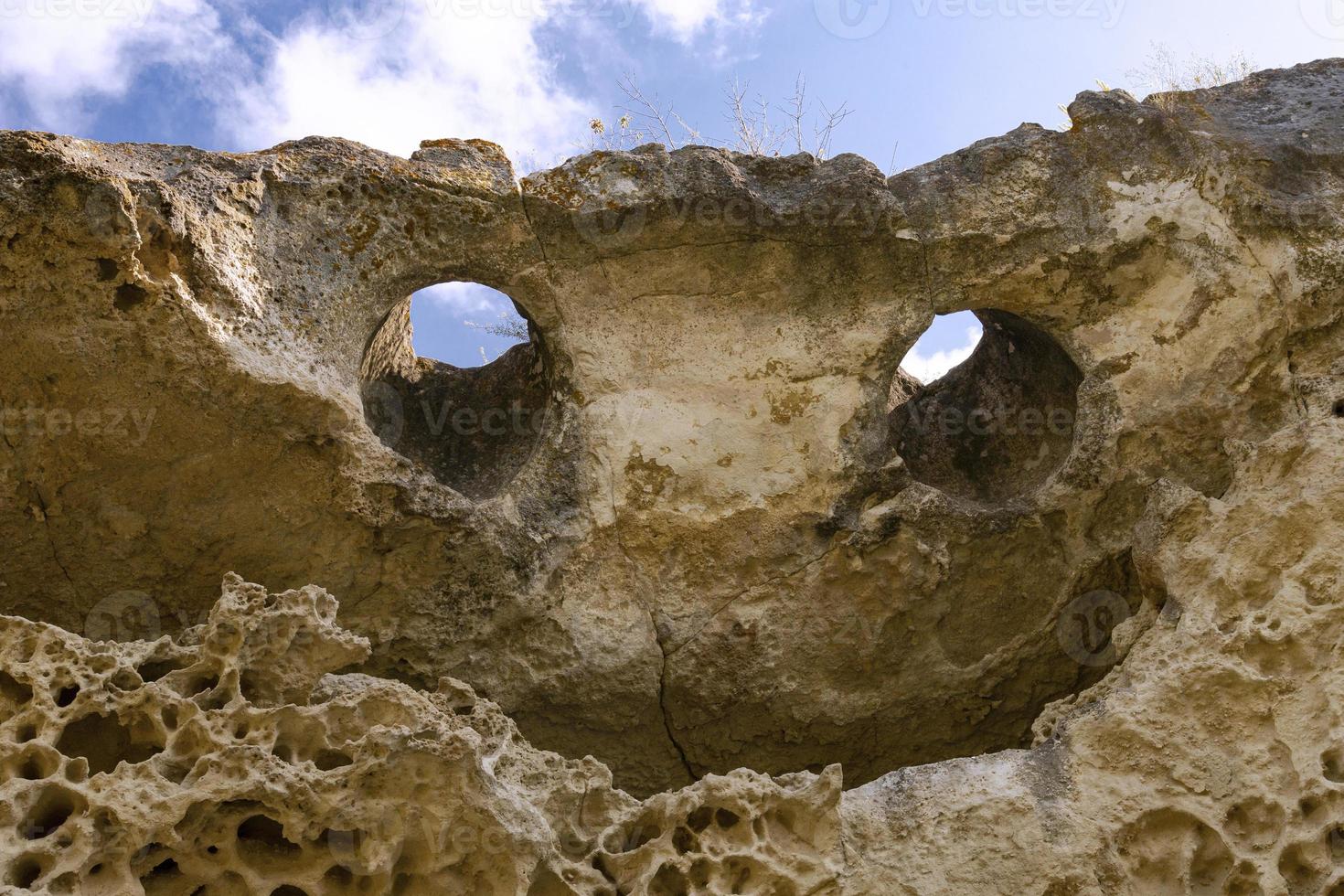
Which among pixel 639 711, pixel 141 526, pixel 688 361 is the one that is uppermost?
pixel 688 361

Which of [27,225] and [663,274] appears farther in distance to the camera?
[663,274]

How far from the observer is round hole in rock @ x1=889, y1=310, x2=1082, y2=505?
5.75 metres

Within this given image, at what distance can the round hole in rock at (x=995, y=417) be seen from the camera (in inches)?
226

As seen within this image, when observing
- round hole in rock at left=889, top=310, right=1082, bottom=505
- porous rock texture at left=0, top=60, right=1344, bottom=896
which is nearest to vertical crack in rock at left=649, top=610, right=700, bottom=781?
porous rock texture at left=0, top=60, right=1344, bottom=896

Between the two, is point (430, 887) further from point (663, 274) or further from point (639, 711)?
point (663, 274)

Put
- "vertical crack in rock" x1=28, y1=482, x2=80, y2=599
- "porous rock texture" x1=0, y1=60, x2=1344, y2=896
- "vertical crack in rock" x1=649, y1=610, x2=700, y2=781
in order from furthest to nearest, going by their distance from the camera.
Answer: "vertical crack in rock" x1=649, y1=610, x2=700, y2=781
"vertical crack in rock" x1=28, y1=482, x2=80, y2=599
"porous rock texture" x1=0, y1=60, x2=1344, y2=896

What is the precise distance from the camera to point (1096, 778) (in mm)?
4004

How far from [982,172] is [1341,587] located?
227 centimetres

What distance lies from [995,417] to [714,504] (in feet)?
4.85

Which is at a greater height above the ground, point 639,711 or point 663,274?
point 663,274

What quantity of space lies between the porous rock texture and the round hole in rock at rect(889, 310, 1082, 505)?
0.08 ft

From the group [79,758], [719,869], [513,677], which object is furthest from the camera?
[513,677]

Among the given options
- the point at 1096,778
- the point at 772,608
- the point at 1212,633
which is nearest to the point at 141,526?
the point at 772,608

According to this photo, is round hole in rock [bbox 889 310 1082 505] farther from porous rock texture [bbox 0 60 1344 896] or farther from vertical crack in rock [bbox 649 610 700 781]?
vertical crack in rock [bbox 649 610 700 781]
